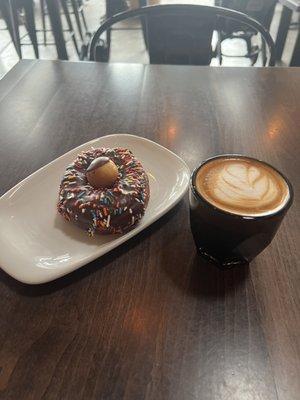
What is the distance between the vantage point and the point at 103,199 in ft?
1.58

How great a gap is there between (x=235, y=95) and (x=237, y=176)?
58 centimetres

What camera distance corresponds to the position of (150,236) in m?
0.52

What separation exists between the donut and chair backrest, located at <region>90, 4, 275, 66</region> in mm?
862

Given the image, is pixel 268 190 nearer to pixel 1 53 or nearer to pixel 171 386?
pixel 171 386

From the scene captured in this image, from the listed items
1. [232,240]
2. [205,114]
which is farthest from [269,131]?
[232,240]

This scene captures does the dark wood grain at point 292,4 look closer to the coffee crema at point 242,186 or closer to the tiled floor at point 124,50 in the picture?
the tiled floor at point 124,50

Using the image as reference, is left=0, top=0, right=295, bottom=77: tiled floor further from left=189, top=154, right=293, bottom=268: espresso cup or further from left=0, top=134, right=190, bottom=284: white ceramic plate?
left=189, top=154, right=293, bottom=268: espresso cup

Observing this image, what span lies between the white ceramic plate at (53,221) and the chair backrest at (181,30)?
715 millimetres

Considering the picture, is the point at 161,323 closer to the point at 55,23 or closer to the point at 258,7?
the point at 55,23

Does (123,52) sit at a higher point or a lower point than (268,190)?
lower

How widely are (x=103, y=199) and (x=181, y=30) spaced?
0.98 metres

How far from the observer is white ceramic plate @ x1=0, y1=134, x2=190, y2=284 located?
0.46 meters

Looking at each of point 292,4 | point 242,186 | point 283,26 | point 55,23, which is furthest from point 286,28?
point 242,186

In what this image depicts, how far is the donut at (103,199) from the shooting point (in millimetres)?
477
